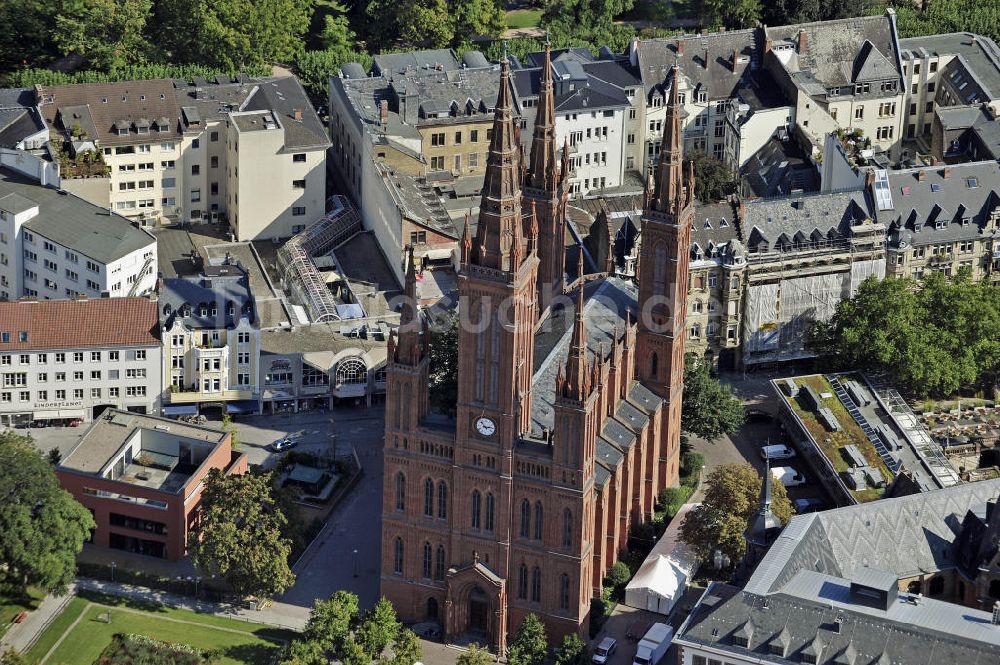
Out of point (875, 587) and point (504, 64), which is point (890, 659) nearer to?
point (875, 587)

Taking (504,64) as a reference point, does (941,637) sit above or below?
below

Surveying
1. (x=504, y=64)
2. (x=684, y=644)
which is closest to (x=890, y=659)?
(x=684, y=644)

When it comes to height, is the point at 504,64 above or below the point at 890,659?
above

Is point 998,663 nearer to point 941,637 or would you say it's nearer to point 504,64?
point 941,637

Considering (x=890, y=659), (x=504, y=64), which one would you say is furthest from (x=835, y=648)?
(x=504, y=64)
